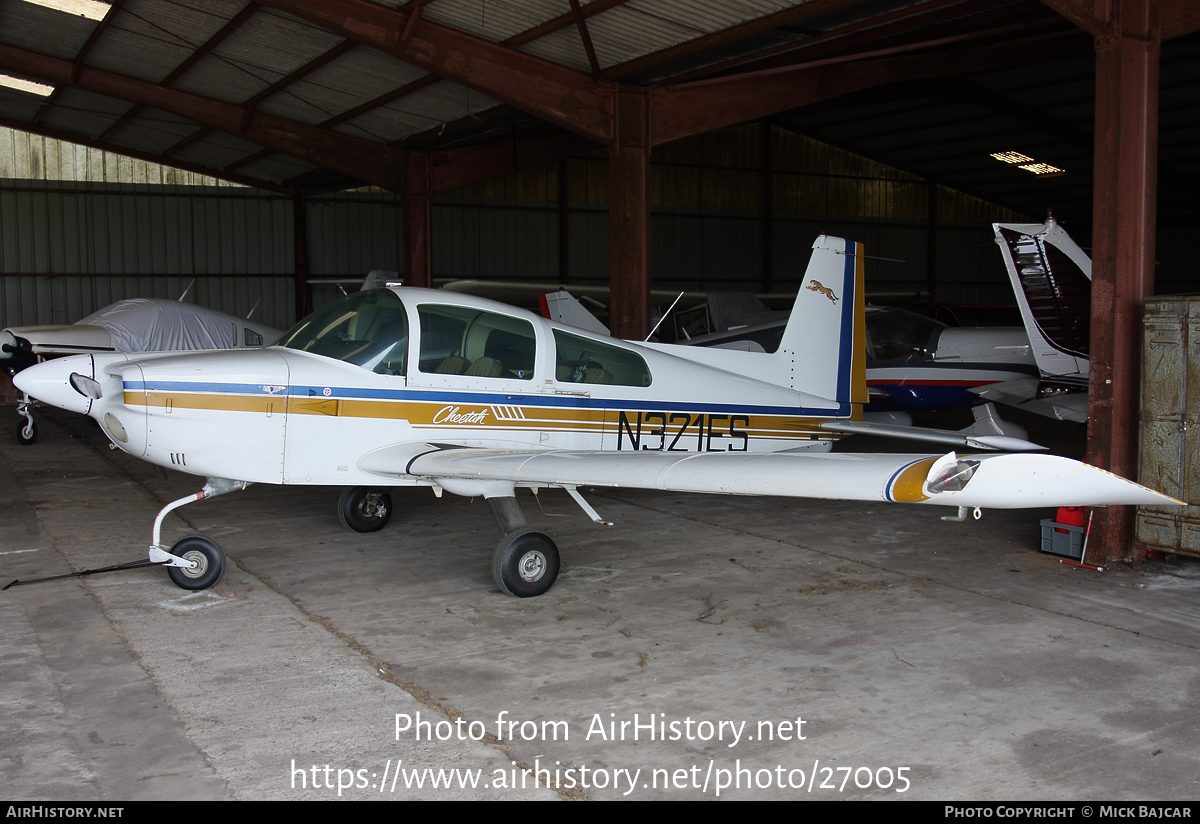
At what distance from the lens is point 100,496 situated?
28.6 feet

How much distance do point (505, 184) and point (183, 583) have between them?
19879 mm

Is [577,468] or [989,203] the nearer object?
[577,468]

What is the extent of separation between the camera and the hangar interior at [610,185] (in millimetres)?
4781

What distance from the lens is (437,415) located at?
582 cm

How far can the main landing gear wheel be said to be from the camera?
7.19 meters

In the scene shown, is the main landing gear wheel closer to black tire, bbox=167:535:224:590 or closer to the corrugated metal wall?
black tire, bbox=167:535:224:590

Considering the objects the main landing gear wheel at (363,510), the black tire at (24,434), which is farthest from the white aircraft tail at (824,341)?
the black tire at (24,434)

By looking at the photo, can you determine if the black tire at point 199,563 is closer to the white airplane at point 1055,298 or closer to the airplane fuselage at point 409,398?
the airplane fuselage at point 409,398

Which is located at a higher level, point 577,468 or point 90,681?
point 577,468

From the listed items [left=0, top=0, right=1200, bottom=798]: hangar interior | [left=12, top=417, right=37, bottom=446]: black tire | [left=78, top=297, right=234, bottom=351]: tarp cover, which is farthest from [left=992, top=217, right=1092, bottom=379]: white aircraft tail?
[left=12, top=417, right=37, bottom=446]: black tire

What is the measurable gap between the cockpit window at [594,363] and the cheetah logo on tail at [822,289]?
6.00ft

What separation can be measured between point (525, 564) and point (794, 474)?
1848 millimetres
